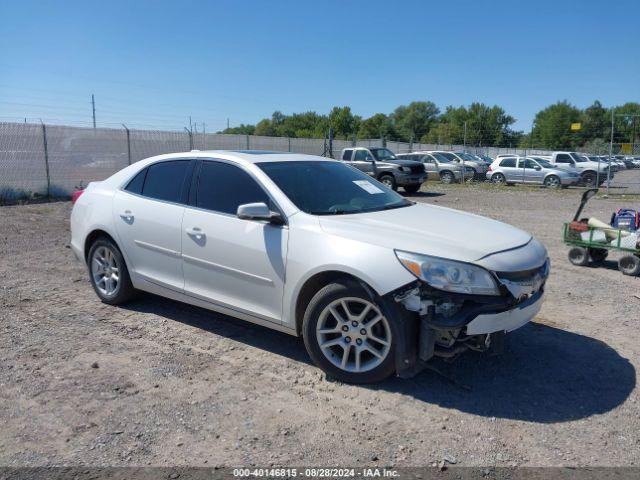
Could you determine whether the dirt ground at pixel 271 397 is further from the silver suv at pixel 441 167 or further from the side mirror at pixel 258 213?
the silver suv at pixel 441 167

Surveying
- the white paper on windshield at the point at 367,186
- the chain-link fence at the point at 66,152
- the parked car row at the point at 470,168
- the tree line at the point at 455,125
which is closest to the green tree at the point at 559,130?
the tree line at the point at 455,125

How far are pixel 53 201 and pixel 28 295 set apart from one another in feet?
36.8

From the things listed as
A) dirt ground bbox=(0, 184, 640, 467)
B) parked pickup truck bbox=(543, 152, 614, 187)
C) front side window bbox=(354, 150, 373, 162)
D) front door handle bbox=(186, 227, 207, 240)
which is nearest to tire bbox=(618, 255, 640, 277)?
dirt ground bbox=(0, 184, 640, 467)

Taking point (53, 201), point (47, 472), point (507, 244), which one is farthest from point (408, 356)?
point (53, 201)

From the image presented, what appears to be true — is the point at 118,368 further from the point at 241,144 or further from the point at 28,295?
the point at 241,144

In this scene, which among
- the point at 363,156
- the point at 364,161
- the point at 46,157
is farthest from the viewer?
the point at 363,156

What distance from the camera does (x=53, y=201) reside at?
15820 mm

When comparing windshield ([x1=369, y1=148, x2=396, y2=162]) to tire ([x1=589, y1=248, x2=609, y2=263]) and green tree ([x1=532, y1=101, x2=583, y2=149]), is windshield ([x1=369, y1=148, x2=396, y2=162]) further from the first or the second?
green tree ([x1=532, y1=101, x2=583, y2=149])

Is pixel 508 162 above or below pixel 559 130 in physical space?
below

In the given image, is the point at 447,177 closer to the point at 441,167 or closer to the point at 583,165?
the point at 441,167

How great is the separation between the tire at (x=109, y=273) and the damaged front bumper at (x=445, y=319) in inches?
115

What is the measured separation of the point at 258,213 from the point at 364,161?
1673 centimetres

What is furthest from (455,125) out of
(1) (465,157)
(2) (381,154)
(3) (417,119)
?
(2) (381,154)

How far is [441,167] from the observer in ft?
86.5
